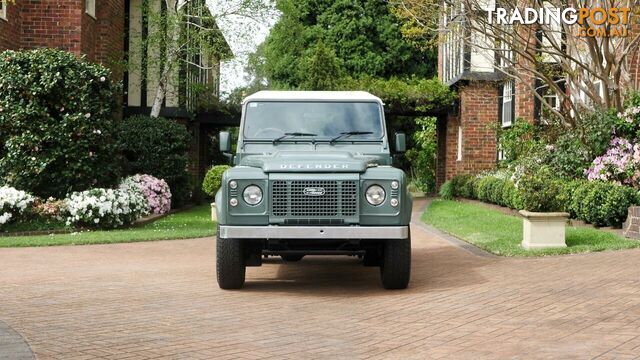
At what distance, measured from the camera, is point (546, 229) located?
1276cm

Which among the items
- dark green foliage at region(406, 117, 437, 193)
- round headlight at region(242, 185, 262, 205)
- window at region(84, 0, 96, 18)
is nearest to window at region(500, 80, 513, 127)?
dark green foliage at region(406, 117, 437, 193)

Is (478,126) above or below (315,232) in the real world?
above

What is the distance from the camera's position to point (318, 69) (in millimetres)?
40500

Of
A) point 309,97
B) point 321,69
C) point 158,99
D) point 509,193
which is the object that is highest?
point 321,69

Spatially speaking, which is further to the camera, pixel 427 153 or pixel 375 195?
pixel 427 153

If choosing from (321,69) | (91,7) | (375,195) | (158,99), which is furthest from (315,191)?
(321,69)

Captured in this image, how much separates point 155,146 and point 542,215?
1346cm

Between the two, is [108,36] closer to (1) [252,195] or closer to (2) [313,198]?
(1) [252,195]

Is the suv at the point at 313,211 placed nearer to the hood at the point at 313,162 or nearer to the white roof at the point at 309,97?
the hood at the point at 313,162

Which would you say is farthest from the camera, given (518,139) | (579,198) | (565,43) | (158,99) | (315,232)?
(518,139)

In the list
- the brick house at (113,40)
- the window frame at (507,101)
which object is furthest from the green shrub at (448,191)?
the brick house at (113,40)

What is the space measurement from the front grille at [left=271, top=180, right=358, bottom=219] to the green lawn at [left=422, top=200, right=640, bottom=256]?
463 centimetres

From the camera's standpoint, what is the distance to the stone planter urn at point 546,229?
41.7 feet

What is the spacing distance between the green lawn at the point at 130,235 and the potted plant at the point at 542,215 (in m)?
6.40
